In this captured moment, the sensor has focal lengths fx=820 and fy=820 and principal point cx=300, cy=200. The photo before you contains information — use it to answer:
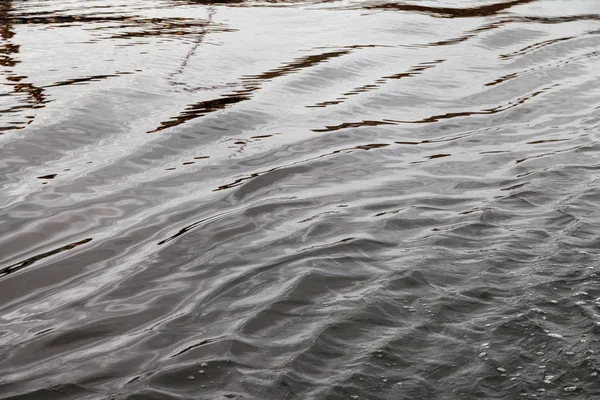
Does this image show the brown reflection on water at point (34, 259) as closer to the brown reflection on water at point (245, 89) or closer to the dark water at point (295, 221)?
the dark water at point (295, 221)

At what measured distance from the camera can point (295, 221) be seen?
4.55m

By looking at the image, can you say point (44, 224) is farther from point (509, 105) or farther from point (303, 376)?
point (509, 105)

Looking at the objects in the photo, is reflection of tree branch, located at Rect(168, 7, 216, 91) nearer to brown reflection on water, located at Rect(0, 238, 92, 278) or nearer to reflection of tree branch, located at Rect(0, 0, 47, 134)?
reflection of tree branch, located at Rect(0, 0, 47, 134)

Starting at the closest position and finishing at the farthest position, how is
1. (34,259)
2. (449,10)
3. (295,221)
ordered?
(34,259) < (295,221) < (449,10)

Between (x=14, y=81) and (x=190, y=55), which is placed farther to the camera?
(x=190, y=55)

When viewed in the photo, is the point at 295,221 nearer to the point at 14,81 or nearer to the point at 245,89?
the point at 245,89

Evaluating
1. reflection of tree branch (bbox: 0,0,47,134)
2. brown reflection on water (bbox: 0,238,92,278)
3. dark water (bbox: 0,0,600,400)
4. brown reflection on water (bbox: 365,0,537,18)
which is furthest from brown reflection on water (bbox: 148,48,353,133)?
brown reflection on water (bbox: 365,0,537,18)

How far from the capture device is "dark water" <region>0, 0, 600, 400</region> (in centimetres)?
306

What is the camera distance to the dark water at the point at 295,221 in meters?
3.06

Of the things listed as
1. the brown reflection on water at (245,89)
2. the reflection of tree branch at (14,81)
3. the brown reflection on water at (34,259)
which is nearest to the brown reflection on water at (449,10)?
the brown reflection on water at (245,89)

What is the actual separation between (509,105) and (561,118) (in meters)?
0.56

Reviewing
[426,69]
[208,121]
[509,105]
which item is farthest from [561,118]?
[208,121]

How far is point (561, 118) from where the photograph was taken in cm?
679

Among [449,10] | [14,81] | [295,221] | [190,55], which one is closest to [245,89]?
[190,55]
